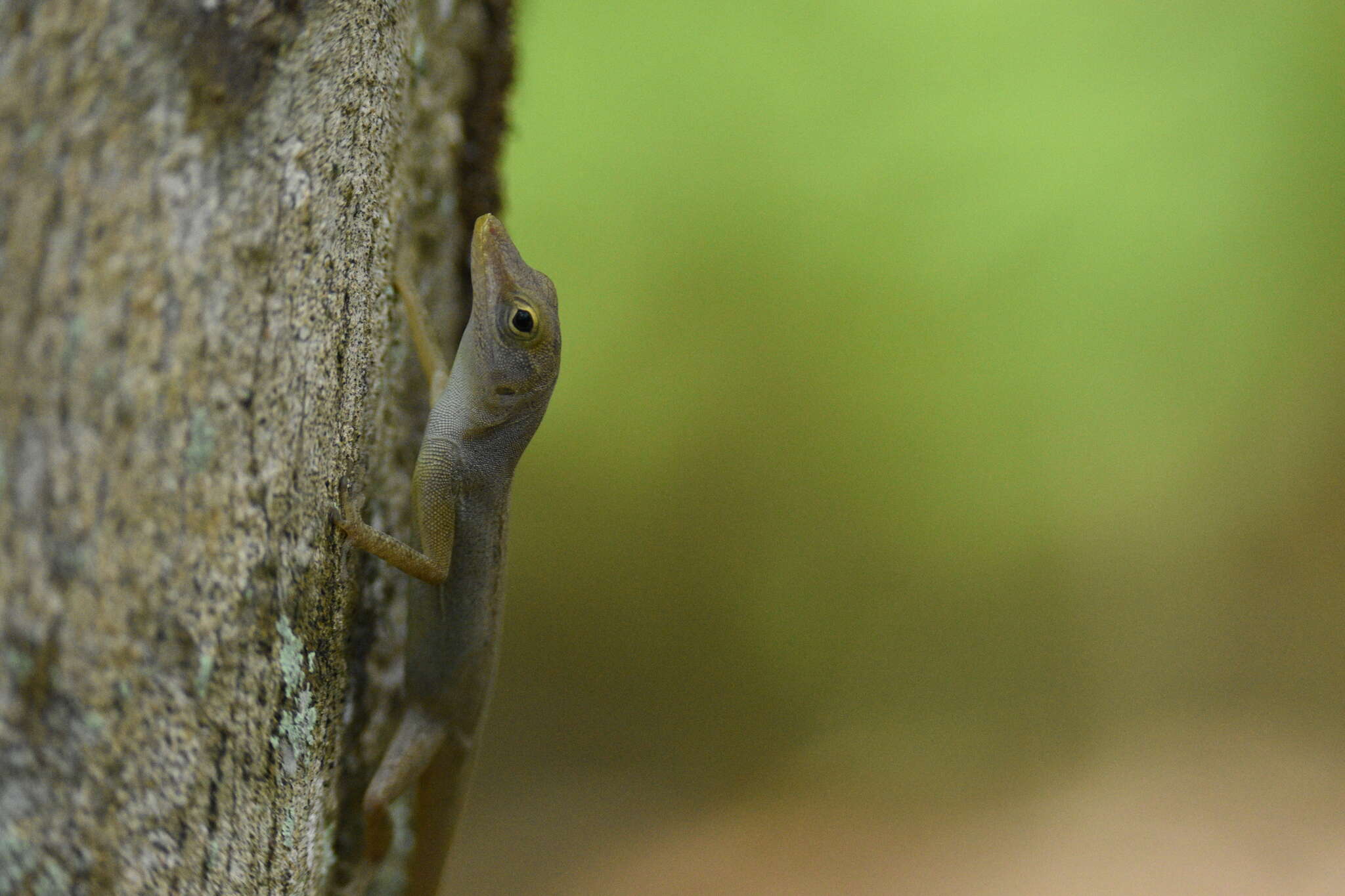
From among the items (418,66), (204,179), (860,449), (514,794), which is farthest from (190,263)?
(514,794)

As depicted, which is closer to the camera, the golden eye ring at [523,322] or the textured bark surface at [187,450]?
the textured bark surface at [187,450]

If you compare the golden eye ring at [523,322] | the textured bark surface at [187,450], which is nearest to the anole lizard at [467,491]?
the golden eye ring at [523,322]

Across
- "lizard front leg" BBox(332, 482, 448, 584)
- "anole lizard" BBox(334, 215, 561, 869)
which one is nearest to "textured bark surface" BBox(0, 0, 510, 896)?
"lizard front leg" BBox(332, 482, 448, 584)

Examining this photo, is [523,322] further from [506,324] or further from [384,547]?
[384,547]

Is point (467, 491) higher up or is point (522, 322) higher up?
point (522, 322)

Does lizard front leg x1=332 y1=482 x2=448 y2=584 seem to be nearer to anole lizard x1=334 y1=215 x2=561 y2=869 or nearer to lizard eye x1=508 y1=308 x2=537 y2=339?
anole lizard x1=334 y1=215 x2=561 y2=869

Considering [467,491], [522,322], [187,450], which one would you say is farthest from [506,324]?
[187,450]

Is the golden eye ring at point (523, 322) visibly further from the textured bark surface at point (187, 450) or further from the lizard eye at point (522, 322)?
the textured bark surface at point (187, 450)
